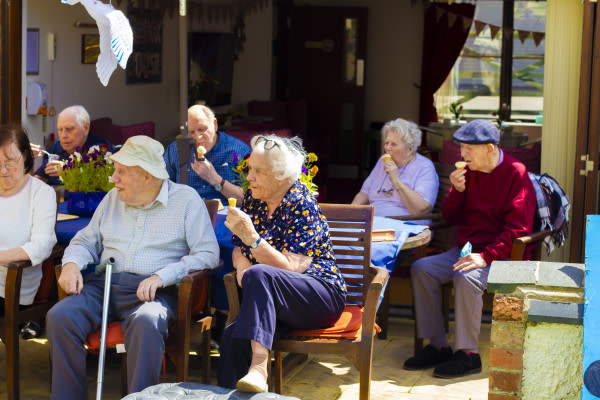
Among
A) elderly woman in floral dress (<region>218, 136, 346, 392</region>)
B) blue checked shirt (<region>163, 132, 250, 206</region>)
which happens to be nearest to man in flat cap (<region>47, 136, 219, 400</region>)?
elderly woman in floral dress (<region>218, 136, 346, 392</region>)

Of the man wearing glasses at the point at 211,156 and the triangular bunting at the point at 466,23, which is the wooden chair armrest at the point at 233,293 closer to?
the man wearing glasses at the point at 211,156

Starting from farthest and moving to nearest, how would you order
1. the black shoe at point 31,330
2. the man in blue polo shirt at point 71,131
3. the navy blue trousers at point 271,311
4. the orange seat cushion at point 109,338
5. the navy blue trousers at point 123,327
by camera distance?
1. the man in blue polo shirt at point 71,131
2. the black shoe at point 31,330
3. the orange seat cushion at point 109,338
4. the navy blue trousers at point 123,327
5. the navy blue trousers at point 271,311

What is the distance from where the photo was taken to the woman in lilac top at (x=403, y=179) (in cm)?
487

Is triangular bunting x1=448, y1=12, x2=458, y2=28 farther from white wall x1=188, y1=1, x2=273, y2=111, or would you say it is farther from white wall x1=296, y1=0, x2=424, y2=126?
white wall x1=188, y1=1, x2=273, y2=111

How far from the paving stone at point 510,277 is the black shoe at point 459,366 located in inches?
73.8

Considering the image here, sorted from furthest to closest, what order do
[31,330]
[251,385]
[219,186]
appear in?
1. [31,330]
2. [219,186]
3. [251,385]

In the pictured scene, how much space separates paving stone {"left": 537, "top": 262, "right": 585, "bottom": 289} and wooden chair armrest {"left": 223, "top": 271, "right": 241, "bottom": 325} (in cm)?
142

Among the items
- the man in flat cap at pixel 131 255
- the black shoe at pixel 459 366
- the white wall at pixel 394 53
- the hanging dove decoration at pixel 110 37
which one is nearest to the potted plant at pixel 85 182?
the man in flat cap at pixel 131 255

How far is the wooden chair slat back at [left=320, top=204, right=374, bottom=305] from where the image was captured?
3635 millimetres

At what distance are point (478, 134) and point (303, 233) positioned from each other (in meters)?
1.37

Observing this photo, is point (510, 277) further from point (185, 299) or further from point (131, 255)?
point (131, 255)

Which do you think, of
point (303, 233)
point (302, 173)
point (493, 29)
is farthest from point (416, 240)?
point (493, 29)

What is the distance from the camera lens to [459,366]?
409cm

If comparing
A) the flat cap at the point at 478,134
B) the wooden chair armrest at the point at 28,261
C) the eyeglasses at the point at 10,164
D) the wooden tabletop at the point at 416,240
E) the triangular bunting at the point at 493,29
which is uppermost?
the triangular bunting at the point at 493,29
